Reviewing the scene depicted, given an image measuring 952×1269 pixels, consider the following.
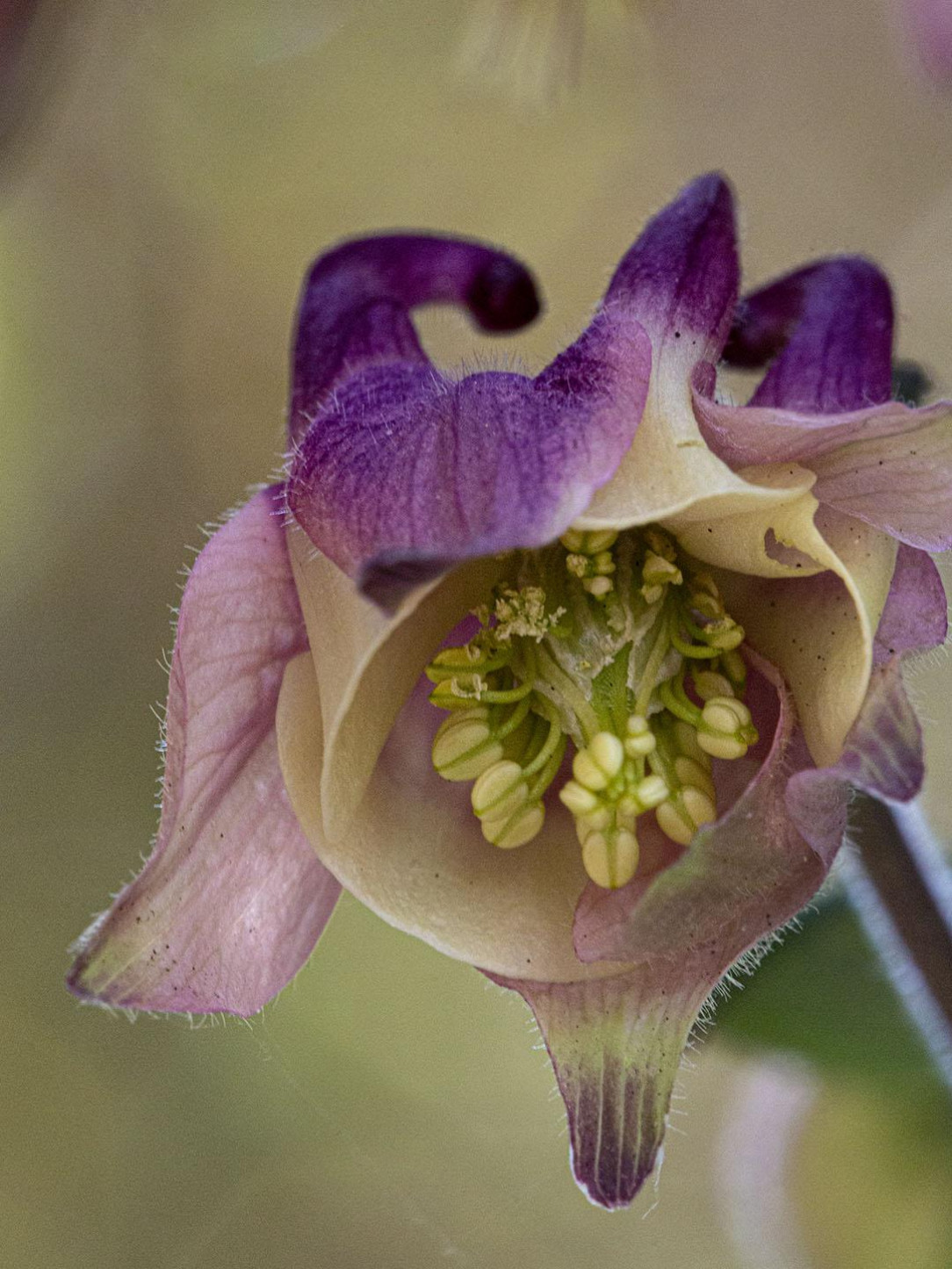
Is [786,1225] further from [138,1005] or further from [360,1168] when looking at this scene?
[138,1005]

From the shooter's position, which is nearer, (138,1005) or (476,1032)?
(138,1005)

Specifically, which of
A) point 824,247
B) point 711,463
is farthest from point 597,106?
point 711,463

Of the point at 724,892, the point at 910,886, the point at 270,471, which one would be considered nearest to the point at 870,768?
the point at 724,892

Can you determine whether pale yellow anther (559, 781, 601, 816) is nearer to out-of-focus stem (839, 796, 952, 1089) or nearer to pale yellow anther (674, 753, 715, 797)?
pale yellow anther (674, 753, 715, 797)

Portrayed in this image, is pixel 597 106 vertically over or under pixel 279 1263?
over

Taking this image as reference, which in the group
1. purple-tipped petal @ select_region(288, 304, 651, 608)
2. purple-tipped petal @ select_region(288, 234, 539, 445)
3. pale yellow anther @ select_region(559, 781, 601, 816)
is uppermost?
purple-tipped petal @ select_region(288, 234, 539, 445)

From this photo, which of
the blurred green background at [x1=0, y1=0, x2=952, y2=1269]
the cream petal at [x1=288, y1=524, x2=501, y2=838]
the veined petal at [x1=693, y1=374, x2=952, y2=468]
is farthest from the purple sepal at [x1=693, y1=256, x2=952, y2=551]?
the blurred green background at [x1=0, y1=0, x2=952, y2=1269]

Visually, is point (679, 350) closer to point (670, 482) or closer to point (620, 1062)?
point (670, 482)
